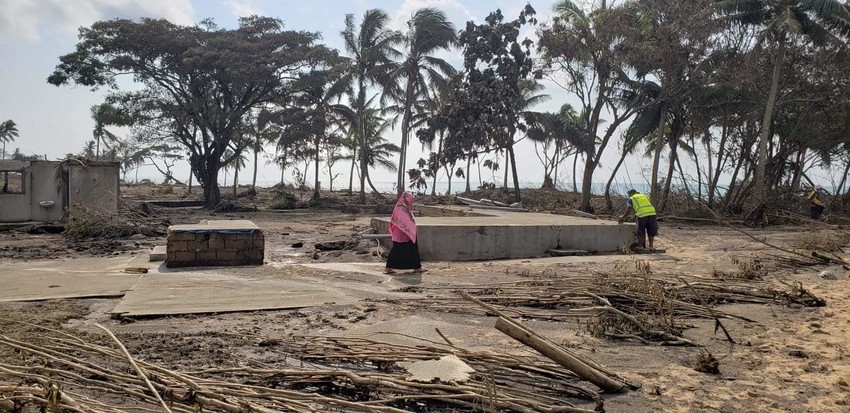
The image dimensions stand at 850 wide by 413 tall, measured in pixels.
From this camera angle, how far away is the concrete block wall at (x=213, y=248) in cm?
941

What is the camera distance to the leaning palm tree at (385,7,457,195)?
28.6 metres

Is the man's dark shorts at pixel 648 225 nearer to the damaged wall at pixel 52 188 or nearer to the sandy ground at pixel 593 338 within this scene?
the sandy ground at pixel 593 338

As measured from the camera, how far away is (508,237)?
11.8 meters

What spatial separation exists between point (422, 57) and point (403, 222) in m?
22.3

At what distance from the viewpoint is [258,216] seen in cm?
2441

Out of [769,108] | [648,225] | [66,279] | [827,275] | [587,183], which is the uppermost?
[769,108]

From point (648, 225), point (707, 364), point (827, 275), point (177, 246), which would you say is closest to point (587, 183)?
point (648, 225)

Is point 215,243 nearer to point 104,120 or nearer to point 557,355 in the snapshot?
point 557,355

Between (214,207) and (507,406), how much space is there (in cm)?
2620

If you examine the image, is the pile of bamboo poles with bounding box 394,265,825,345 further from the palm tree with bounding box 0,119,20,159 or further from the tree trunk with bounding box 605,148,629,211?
the palm tree with bounding box 0,119,20,159

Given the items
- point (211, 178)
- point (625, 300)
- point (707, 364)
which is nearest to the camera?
point (707, 364)

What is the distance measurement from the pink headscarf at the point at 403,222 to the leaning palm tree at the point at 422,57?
21.0m

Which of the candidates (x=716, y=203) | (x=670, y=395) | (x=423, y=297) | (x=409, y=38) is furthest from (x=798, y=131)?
(x=670, y=395)

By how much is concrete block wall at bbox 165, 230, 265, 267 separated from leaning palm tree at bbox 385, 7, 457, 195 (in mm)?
21034
